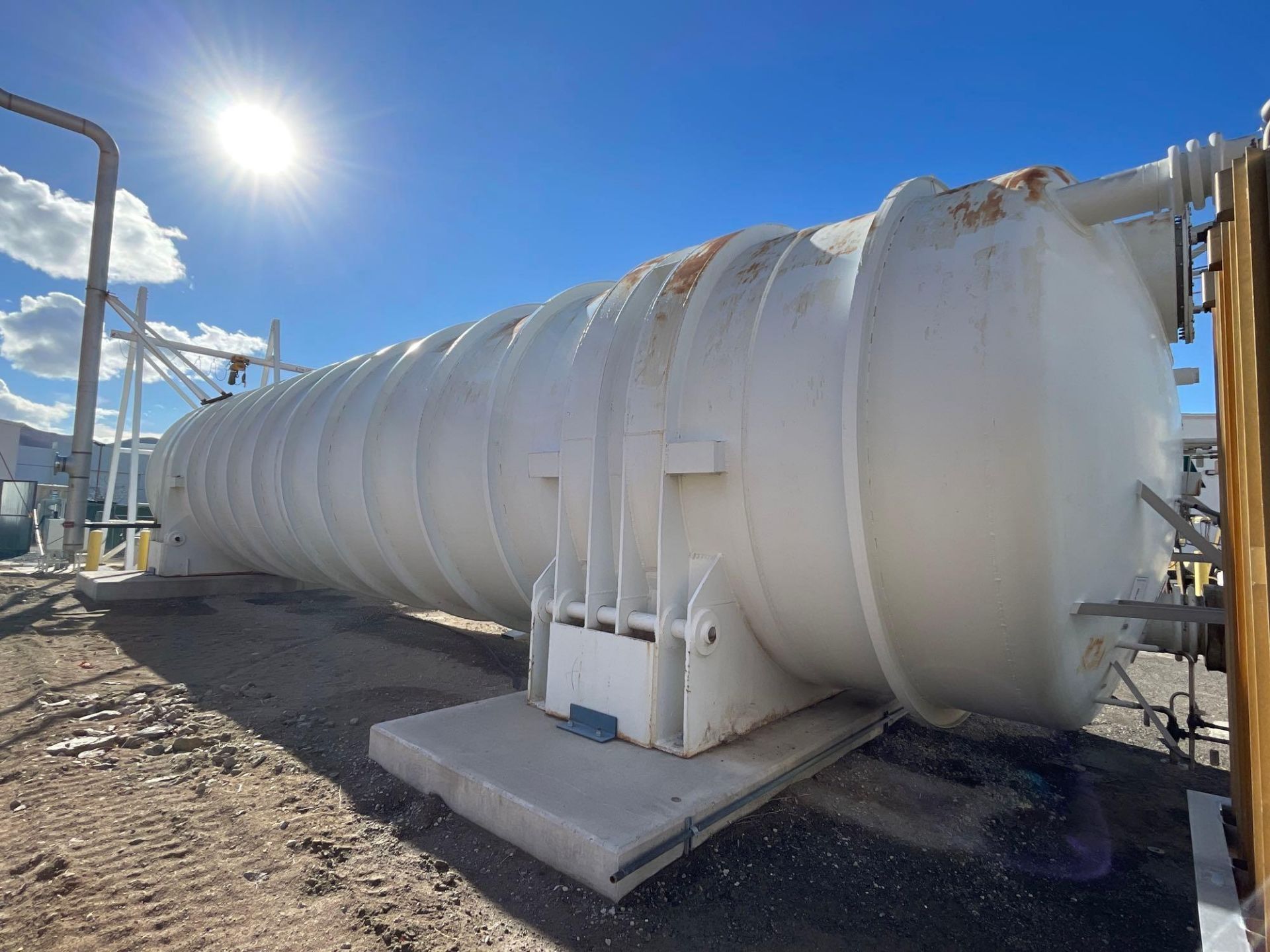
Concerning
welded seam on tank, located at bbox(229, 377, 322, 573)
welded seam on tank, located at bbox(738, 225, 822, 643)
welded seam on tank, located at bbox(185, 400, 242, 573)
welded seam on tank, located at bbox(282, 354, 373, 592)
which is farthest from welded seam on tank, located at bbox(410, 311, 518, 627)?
welded seam on tank, located at bbox(185, 400, 242, 573)

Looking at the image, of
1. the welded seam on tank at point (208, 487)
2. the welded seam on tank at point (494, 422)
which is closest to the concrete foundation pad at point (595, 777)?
the welded seam on tank at point (494, 422)

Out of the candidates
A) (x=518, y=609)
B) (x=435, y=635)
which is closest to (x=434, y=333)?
(x=518, y=609)

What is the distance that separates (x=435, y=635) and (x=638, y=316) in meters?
5.06

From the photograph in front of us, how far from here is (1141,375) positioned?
128 inches

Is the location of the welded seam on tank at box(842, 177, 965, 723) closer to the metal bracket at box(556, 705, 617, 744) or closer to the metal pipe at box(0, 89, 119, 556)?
the metal bracket at box(556, 705, 617, 744)

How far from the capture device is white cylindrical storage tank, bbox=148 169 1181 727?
8.81 feet

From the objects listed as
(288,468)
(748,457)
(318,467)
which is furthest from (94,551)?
(748,457)

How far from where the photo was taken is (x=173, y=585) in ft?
31.7

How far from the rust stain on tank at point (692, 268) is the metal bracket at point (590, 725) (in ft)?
7.76

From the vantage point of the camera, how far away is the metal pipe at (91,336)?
9727 millimetres

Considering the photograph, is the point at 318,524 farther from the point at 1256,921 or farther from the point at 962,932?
the point at 1256,921

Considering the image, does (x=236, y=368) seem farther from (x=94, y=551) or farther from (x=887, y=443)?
(x=887, y=443)

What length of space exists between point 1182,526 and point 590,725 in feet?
9.72

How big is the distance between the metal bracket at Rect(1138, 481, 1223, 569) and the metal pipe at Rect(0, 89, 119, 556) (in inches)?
478
